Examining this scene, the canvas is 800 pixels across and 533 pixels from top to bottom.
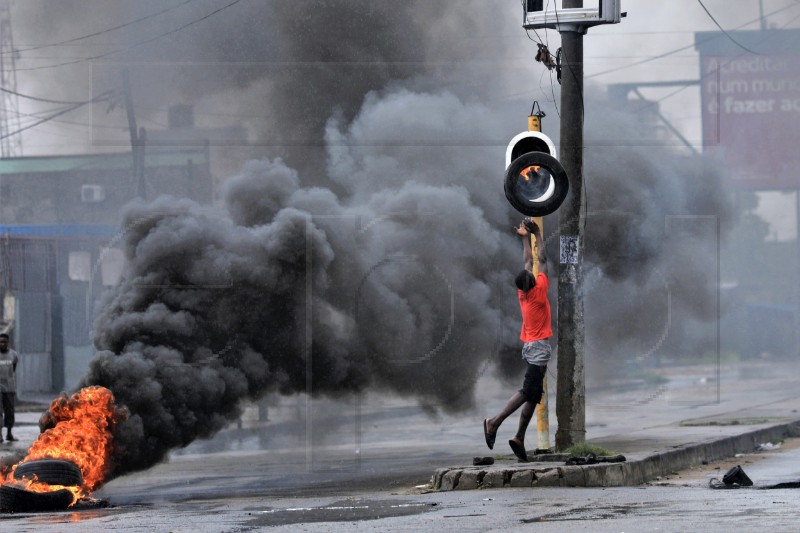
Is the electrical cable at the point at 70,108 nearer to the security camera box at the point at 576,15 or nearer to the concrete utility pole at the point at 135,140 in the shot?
the concrete utility pole at the point at 135,140

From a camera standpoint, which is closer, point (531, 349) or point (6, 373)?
point (531, 349)

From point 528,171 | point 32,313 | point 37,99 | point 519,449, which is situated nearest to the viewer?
point 519,449

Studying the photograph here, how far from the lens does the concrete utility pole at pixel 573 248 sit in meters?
10.6

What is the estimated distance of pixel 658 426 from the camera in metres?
16.1

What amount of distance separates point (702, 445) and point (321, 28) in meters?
7.06

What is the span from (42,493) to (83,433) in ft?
4.02

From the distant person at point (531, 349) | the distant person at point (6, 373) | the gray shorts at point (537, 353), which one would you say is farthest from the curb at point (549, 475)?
the distant person at point (6, 373)

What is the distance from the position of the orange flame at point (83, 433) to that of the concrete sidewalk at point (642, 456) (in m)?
2.79

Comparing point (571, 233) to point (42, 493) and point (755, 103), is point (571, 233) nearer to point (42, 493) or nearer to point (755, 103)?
point (42, 493)

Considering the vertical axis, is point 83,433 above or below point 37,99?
below

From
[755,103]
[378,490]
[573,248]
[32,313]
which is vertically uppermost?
[755,103]

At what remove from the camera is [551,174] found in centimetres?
1030

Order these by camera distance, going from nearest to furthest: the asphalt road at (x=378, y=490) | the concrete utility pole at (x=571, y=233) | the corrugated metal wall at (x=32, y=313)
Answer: the asphalt road at (x=378, y=490), the concrete utility pole at (x=571, y=233), the corrugated metal wall at (x=32, y=313)

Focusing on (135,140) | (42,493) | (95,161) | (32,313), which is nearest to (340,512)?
(42,493)
